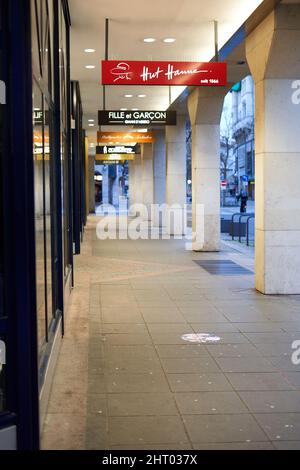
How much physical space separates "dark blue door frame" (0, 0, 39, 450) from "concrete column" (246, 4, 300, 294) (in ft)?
22.4

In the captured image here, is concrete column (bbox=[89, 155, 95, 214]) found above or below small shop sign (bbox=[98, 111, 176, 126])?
below

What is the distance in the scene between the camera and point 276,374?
20.8 ft

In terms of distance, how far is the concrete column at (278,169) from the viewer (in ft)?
34.3

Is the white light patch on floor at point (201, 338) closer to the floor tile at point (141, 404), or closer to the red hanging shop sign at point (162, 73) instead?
the floor tile at point (141, 404)

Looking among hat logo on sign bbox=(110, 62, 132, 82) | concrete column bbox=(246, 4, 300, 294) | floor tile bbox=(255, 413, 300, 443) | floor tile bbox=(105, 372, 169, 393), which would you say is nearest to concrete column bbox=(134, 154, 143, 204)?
hat logo on sign bbox=(110, 62, 132, 82)

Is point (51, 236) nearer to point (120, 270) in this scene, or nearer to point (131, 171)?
point (120, 270)

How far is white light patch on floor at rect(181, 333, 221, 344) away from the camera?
767 centimetres

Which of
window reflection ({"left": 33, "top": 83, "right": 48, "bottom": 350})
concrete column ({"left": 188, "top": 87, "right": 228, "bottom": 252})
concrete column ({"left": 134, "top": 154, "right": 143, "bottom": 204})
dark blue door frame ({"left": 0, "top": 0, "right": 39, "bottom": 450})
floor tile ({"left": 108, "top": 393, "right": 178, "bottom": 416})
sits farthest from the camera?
concrete column ({"left": 134, "top": 154, "right": 143, "bottom": 204})

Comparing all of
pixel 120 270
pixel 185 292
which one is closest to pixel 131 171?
pixel 120 270

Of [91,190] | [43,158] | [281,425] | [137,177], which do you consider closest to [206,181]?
[43,158]

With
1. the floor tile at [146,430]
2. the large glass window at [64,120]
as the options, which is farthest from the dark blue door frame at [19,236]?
the large glass window at [64,120]

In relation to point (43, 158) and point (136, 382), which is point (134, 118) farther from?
point (136, 382)

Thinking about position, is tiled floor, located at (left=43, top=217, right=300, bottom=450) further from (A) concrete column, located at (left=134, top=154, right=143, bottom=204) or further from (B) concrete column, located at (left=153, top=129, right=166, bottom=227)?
(A) concrete column, located at (left=134, top=154, right=143, bottom=204)
